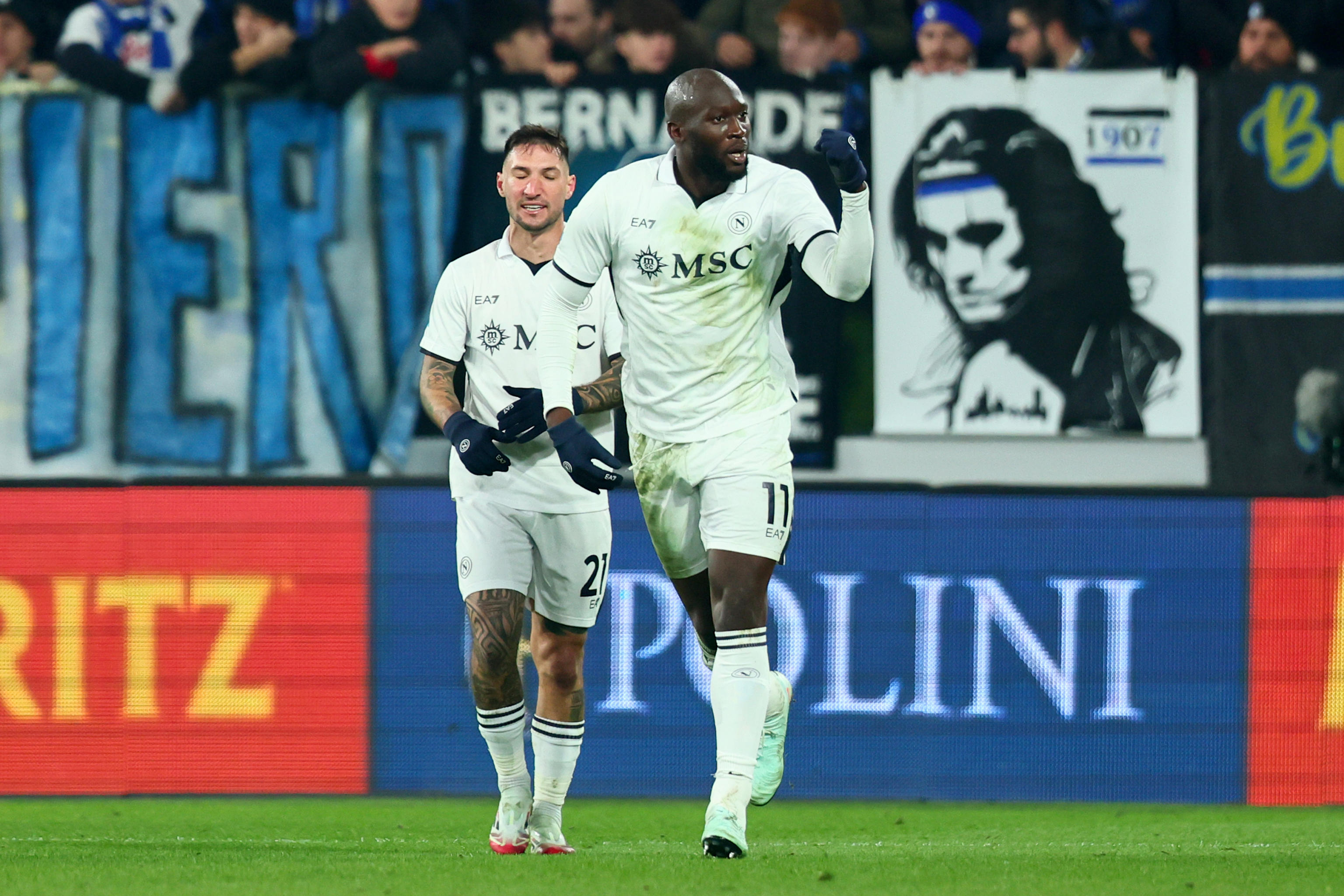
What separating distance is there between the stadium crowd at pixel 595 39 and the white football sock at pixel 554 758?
5688 millimetres

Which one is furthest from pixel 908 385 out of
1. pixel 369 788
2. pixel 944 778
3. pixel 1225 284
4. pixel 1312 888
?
pixel 1312 888

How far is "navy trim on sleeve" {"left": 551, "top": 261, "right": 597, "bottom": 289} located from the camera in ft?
21.3

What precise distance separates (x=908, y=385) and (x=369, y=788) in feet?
13.6

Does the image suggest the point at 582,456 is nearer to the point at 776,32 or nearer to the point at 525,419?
Result: the point at 525,419

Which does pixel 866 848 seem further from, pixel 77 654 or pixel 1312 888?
pixel 77 654

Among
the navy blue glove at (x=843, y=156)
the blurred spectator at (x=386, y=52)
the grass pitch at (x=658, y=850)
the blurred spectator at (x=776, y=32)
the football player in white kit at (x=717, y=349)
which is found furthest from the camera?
the blurred spectator at (x=776, y=32)

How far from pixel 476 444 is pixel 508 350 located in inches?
16.5

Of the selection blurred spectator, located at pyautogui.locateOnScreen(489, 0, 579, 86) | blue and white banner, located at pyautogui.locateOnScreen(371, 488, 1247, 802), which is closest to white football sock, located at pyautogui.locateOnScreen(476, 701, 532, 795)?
blue and white banner, located at pyautogui.locateOnScreen(371, 488, 1247, 802)

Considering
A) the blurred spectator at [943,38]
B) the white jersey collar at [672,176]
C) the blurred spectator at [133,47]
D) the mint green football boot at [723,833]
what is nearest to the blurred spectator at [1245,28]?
the blurred spectator at [943,38]

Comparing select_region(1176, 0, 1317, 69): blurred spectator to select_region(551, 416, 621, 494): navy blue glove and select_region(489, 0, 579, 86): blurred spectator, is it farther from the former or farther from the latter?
select_region(551, 416, 621, 494): navy blue glove

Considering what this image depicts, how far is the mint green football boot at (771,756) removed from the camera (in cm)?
663

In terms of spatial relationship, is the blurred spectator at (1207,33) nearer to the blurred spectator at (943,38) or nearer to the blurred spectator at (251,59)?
the blurred spectator at (943,38)

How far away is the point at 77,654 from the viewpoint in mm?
9438

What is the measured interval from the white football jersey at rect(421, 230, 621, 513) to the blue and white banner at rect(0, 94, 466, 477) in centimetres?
455
